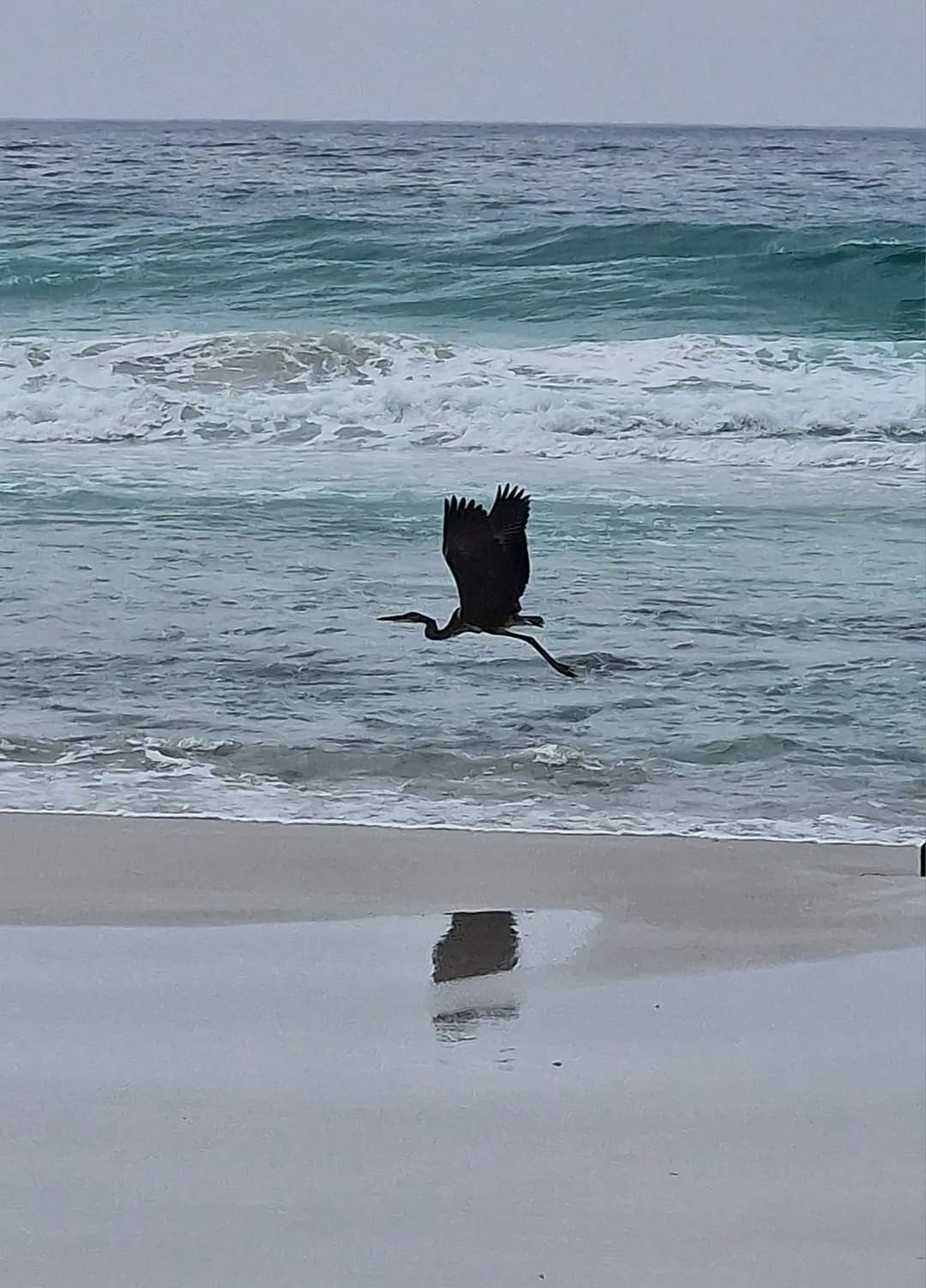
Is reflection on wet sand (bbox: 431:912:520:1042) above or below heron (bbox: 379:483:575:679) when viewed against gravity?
below

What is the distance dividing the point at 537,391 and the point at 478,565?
111cm

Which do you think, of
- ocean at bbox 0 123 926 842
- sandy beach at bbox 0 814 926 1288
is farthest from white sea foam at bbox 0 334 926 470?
sandy beach at bbox 0 814 926 1288

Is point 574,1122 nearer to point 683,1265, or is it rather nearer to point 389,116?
point 683,1265

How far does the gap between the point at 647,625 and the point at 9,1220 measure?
231 cm

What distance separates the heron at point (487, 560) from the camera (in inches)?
99.8

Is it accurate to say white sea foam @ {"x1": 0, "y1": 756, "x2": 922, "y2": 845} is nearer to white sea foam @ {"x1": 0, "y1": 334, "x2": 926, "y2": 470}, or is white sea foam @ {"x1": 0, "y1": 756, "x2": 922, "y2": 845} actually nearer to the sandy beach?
the sandy beach

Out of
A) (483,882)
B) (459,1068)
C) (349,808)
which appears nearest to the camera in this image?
(459,1068)

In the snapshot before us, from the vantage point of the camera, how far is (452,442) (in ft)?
12.2

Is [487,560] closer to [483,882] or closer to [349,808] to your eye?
[483,882]

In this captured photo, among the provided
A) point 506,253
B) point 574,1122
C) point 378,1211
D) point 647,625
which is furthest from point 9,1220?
point 506,253

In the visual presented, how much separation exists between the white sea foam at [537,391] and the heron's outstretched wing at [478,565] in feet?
3.43

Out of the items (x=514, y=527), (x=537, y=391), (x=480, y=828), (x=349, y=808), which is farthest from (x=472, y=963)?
(x=537, y=391)

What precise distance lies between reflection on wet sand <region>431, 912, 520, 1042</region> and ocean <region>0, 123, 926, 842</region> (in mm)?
1060

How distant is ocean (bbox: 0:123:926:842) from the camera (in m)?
3.37
